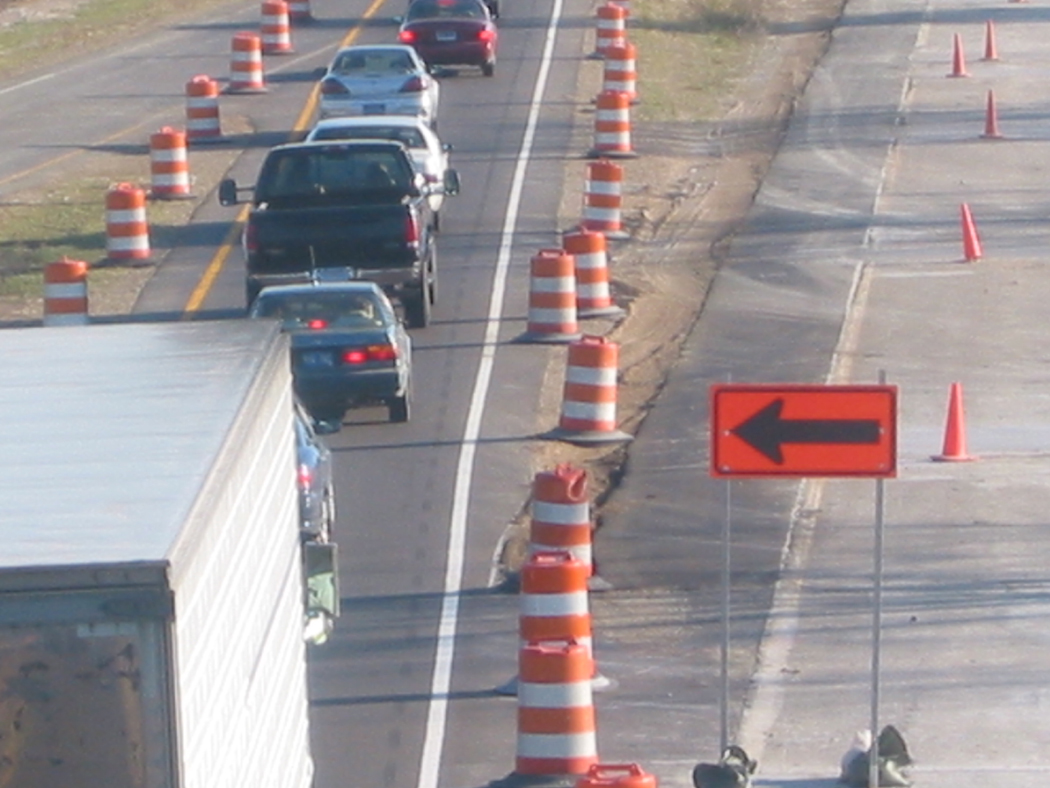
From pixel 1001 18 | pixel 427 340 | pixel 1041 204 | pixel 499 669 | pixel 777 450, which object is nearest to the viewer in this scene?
pixel 777 450

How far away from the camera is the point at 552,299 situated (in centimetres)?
2112

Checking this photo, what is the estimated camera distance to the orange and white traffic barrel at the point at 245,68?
124 ft

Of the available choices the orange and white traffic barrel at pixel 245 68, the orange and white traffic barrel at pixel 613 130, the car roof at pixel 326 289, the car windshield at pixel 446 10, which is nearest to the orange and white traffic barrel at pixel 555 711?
the car roof at pixel 326 289

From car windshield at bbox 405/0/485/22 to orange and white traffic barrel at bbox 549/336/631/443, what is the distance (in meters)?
22.7

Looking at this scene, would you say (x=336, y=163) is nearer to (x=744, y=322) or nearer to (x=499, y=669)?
(x=744, y=322)

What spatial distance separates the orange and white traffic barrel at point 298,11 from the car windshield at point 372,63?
13.4 m

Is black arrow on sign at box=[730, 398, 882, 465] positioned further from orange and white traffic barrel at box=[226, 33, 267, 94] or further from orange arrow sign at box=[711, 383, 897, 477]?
orange and white traffic barrel at box=[226, 33, 267, 94]

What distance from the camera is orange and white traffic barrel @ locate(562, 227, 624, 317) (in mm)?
22109

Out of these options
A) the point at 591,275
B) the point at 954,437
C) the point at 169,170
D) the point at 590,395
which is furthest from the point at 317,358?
the point at 169,170

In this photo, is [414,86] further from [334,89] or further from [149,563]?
[149,563]

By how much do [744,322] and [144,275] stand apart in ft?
23.0

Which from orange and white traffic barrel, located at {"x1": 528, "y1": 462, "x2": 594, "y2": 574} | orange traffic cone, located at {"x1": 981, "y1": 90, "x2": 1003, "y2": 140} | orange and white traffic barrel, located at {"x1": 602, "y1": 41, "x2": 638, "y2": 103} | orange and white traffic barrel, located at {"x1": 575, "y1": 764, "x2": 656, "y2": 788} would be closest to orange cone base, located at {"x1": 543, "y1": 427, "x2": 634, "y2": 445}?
orange and white traffic barrel, located at {"x1": 528, "y1": 462, "x2": 594, "y2": 574}

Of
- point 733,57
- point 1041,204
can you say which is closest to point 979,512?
point 1041,204

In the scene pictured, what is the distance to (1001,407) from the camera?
1878 cm
